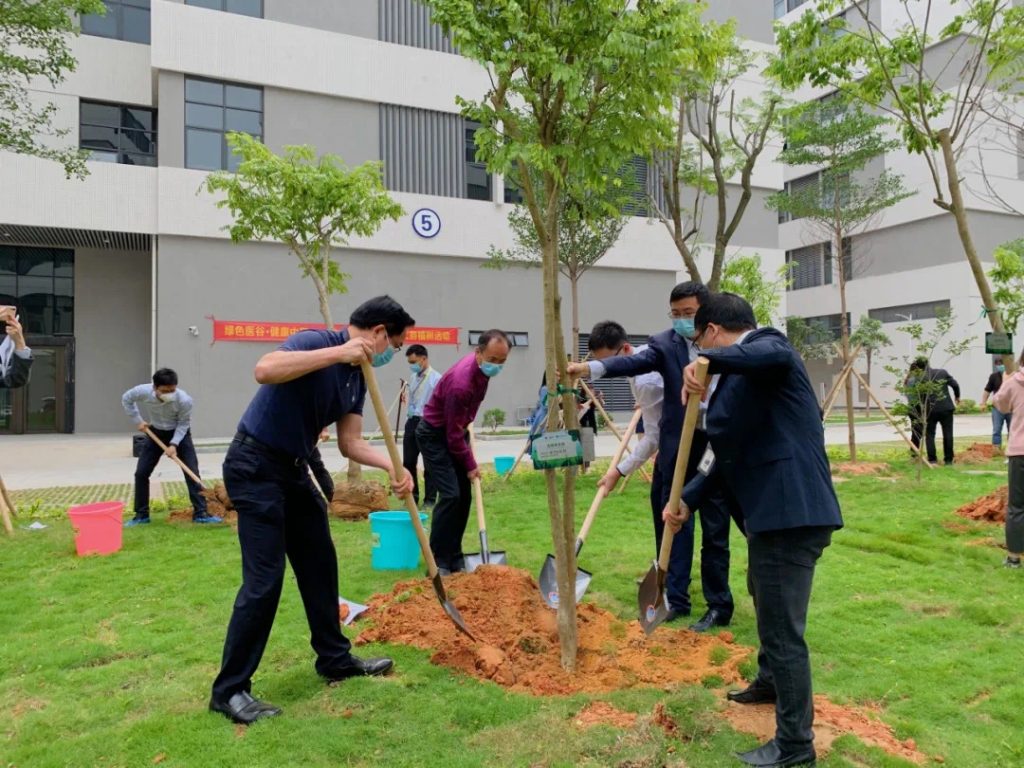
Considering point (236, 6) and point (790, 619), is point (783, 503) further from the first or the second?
point (236, 6)

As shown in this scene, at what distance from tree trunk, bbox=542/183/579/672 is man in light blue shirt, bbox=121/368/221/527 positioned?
547 cm

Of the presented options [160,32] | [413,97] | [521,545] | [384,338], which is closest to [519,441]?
[413,97]

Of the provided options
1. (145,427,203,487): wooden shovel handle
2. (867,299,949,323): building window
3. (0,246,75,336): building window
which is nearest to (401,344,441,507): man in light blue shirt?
(145,427,203,487): wooden shovel handle

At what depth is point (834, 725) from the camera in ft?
9.70

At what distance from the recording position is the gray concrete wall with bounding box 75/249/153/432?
21.0m

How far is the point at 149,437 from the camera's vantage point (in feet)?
25.8

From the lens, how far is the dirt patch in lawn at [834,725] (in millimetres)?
2801

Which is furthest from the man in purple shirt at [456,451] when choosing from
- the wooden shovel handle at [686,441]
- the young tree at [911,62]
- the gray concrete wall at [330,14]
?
the gray concrete wall at [330,14]

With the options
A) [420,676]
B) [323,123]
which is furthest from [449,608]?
[323,123]

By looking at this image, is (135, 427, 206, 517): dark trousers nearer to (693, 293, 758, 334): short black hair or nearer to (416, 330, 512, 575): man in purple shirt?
(416, 330, 512, 575): man in purple shirt

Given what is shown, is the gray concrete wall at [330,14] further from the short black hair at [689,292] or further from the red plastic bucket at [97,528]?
the short black hair at [689,292]

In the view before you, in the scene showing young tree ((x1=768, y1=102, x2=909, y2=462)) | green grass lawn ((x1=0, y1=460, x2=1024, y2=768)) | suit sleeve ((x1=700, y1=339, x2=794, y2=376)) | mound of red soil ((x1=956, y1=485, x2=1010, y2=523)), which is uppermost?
young tree ((x1=768, y1=102, x2=909, y2=462))

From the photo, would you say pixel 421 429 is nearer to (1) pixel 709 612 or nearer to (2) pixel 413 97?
(1) pixel 709 612

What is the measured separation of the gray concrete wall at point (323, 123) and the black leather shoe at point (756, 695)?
19027 millimetres
